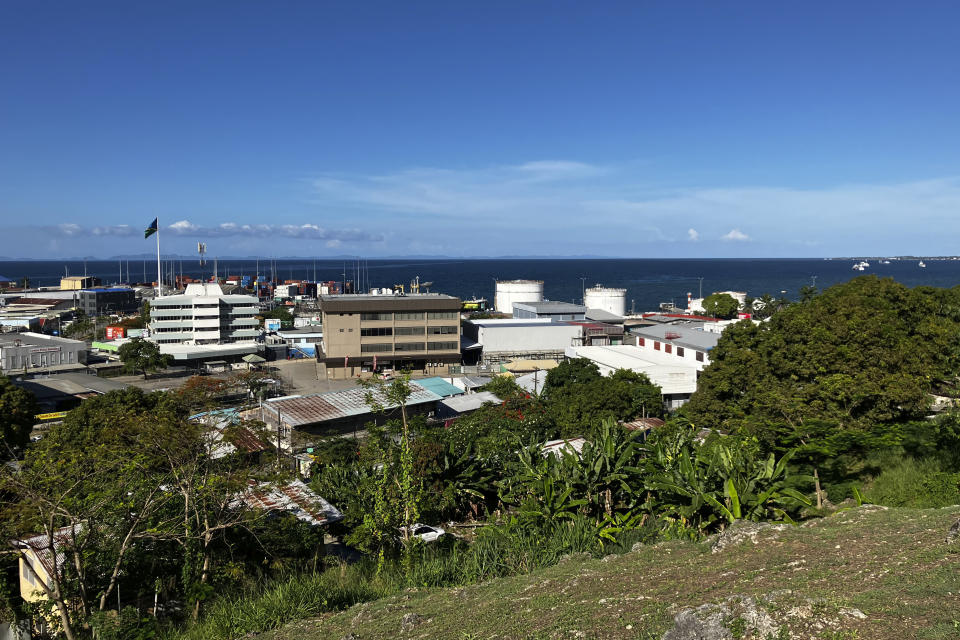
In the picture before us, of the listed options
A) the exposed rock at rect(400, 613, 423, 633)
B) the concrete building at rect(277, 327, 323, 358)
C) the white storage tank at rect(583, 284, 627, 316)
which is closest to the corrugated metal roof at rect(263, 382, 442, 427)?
the exposed rock at rect(400, 613, 423, 633)

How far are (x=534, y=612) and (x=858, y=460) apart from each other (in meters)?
14.8

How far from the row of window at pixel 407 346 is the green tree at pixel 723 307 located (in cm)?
4686

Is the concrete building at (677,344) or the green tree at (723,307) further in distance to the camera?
the green tree at (723,307)

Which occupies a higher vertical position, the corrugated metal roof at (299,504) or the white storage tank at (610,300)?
the white storage tank at (610,300)

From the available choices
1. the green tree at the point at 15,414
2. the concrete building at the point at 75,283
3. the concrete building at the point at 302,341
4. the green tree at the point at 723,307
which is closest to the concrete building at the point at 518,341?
the concrete building at the point at 302,341

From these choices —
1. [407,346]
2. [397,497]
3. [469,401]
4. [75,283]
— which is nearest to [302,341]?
[407,346]

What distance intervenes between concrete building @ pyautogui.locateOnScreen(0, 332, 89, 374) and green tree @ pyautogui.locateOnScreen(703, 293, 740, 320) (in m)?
77.8

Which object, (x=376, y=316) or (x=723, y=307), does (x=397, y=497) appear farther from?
(x=723, y=307)

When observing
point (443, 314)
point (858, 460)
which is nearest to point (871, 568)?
point (858, 460)

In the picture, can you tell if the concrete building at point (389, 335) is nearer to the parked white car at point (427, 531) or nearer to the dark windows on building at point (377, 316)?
the dark windows on building at point (377, 316)

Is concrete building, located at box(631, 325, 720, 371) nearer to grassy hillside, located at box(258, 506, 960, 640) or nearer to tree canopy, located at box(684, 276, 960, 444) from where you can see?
tree canopy, located at box(684, 276, 960, 444)

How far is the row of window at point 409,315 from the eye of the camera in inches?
2226

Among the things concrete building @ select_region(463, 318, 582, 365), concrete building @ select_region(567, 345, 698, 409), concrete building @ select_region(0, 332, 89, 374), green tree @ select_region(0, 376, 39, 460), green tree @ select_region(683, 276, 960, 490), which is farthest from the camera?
concrete building @ select_region(463, 318, 582, 365)

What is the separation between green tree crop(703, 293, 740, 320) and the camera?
288 ft
